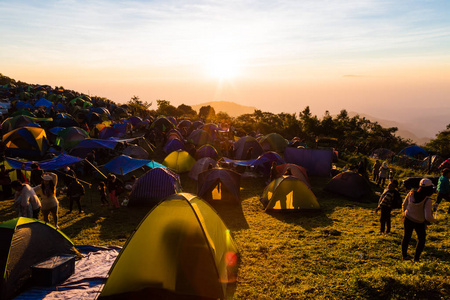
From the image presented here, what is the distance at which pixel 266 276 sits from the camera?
656 cm

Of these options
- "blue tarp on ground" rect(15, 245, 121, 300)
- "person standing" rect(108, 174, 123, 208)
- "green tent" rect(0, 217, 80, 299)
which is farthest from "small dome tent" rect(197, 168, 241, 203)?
"green tent" rect(0, 217, 80, 299)

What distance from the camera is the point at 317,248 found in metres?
7.93

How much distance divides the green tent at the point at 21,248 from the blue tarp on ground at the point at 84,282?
34 cm

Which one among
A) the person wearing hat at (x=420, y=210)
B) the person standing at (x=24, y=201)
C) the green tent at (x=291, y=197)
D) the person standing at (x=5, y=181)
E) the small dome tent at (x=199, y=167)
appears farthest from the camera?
the small dome tent at (x=199, y=167)

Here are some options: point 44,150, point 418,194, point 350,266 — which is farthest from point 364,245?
point 44,150

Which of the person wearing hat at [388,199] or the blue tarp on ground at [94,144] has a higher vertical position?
the blue tarp on ground at [94,144]

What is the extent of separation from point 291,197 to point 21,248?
9005mm

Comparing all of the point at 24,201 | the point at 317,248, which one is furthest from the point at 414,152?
the point at 24,201

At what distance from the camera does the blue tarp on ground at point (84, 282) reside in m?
5.78

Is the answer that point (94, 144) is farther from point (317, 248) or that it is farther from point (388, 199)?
point (388, 199)

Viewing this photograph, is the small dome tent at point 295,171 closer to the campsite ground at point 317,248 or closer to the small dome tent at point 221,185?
the campsite ground at point 317,248

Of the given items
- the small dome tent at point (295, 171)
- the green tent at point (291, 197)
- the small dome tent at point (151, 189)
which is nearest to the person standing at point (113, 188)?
the small dome tent at point (151, 189)

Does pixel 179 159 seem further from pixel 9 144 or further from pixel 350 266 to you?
pixel 350 266

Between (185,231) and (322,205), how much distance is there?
8.22 metres
